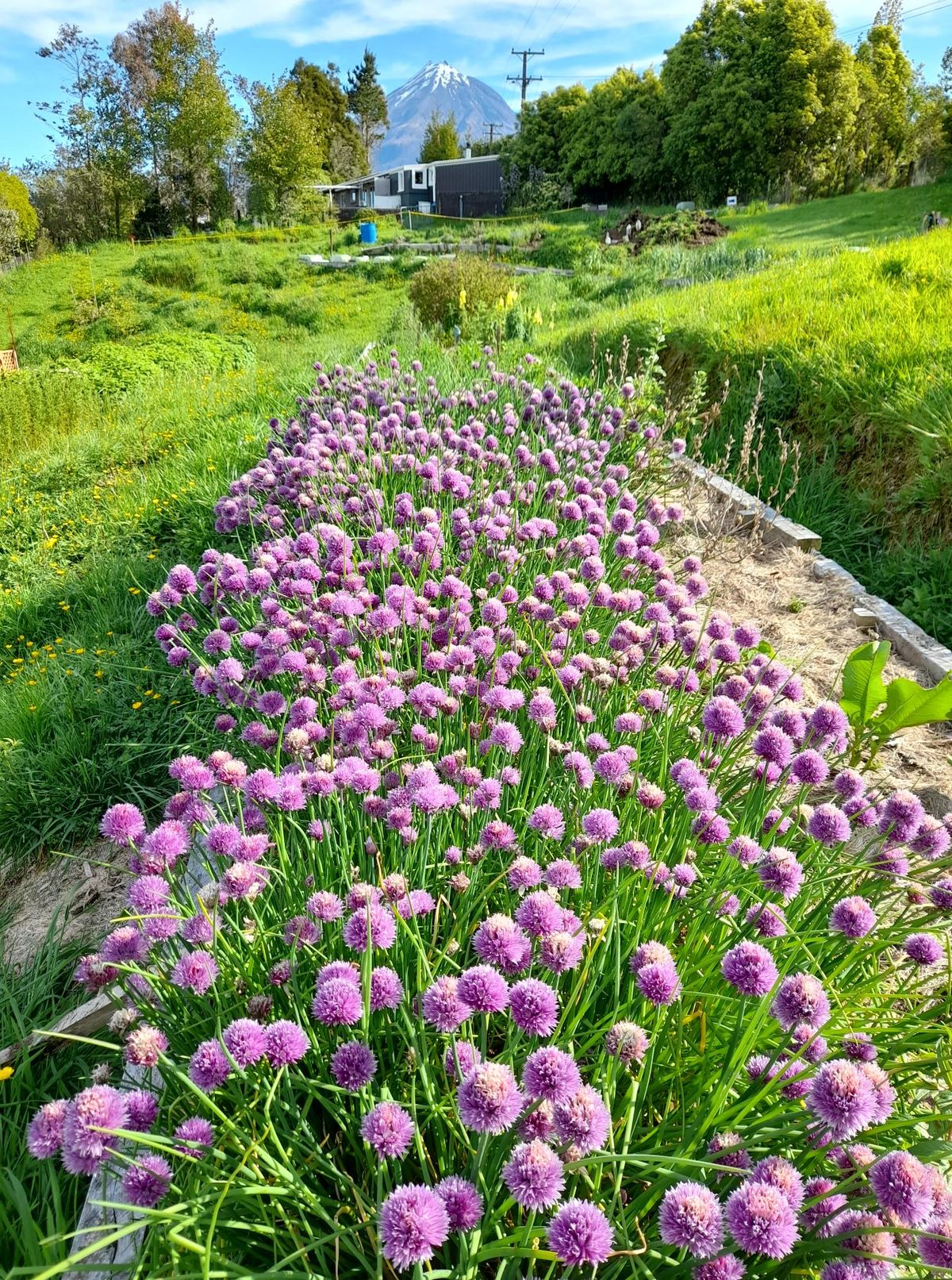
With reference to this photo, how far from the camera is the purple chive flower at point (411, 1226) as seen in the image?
2.91ft

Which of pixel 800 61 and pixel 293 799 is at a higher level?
pixel 800 61

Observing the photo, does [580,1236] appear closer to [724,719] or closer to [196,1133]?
[196,1133]

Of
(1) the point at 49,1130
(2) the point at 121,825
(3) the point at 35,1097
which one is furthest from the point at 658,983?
(3) the point at 35,1097

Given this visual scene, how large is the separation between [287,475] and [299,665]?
1799mm

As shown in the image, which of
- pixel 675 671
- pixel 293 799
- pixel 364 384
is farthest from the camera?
pixel 364 384

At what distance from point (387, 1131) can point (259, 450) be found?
5372mm

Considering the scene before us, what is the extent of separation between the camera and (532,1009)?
1.04 m

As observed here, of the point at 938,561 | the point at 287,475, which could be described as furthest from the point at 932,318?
the point at 287,475

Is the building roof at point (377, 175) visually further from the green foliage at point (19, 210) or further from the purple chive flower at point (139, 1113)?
the purple chive flower at point (139, 1113)

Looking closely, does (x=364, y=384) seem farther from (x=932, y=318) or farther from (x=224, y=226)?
(x=224, y=226)

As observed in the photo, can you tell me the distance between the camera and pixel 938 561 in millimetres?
3916

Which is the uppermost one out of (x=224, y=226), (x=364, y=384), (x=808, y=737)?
(x=224, y=226)

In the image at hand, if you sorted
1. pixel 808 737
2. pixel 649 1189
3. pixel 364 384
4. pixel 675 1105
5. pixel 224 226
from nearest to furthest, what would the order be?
pixel 649 1189 → pixel 675 1105 → pixel 808 737 → pixel 364 384 → pixel 224 226

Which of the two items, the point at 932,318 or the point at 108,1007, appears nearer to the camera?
the point at 108,1007
